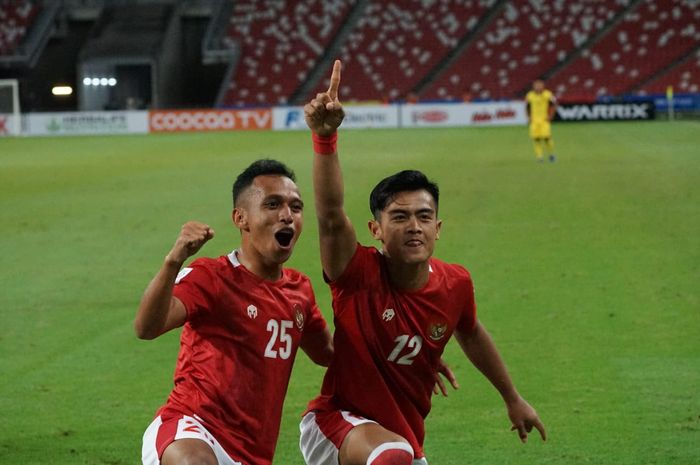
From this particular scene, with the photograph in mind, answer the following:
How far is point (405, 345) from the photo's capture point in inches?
185

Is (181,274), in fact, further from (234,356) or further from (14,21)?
(14,21)

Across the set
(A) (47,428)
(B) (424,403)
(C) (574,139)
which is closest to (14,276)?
(A) (47,428)

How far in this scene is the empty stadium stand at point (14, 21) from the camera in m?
59.5

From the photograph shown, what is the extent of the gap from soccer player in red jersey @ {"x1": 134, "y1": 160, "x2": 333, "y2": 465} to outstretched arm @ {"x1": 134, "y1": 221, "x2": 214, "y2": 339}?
A: 0.01 metres

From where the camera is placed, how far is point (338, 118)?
4.36 metres

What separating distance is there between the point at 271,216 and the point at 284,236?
0.32 feet

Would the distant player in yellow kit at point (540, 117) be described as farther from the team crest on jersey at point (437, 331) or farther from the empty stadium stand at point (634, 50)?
the empty stadium stand at point (634, 50)

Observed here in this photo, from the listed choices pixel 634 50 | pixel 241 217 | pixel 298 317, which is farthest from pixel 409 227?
pixel 634 50

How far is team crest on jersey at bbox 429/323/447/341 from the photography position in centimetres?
474

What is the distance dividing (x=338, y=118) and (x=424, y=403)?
135 centimetres

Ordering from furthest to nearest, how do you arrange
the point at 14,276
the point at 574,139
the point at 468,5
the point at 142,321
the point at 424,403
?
1. the point at 468,5
2. the point at 574,139
3. the point at 14,276
4. the point at 424,403
5. the point at 142,321

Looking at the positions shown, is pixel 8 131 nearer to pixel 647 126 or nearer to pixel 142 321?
pixel 647 126

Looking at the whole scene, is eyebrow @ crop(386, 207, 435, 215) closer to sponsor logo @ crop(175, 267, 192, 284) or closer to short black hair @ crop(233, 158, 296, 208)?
short black hair @ crop(233, 158, 296, 208)

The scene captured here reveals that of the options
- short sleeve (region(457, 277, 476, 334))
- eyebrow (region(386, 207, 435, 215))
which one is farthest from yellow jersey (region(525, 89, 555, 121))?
eyebrow (region(386, 207, 435, 215))
